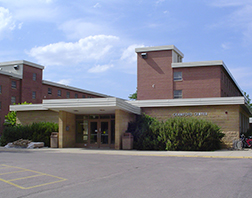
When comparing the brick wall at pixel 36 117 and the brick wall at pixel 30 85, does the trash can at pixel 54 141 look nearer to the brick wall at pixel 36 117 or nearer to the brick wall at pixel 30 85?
the brick wall at pixel 36 117

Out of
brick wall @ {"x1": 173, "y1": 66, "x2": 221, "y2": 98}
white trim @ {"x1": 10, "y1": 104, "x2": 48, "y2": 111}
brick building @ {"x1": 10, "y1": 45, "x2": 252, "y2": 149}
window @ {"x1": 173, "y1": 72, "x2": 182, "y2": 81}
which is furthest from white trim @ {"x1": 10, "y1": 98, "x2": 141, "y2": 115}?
window @ {"x1": 173, "y1": 72, "x2": 182, "y2": 81}

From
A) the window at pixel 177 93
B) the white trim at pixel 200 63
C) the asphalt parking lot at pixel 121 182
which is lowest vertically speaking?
the asphalt parking lot at pixel 121 182

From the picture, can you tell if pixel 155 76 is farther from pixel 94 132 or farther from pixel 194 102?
pixel 94 132

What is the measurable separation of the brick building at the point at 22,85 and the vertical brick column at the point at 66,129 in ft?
82.0

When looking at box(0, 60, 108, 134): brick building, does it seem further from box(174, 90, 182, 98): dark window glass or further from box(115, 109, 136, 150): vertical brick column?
box(115, 109, 136, 150): vertical brick column

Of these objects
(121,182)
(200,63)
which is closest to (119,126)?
(121,182)

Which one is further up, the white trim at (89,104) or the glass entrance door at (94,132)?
the white trim at (89,104)

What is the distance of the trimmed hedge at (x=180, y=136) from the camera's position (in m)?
22.2

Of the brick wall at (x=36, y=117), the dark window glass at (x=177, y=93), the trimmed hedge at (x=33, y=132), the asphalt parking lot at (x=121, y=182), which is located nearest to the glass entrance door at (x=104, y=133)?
the trimmed hedge at (x=33, y=132)

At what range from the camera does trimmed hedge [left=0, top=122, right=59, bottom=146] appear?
26766 millimetres

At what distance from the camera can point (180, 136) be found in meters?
22.7

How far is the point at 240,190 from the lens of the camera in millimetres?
8094

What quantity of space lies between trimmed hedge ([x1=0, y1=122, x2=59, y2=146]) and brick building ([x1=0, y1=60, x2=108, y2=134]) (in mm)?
20936

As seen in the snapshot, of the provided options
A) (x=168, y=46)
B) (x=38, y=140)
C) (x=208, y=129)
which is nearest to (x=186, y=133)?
(x=208, y=129)
